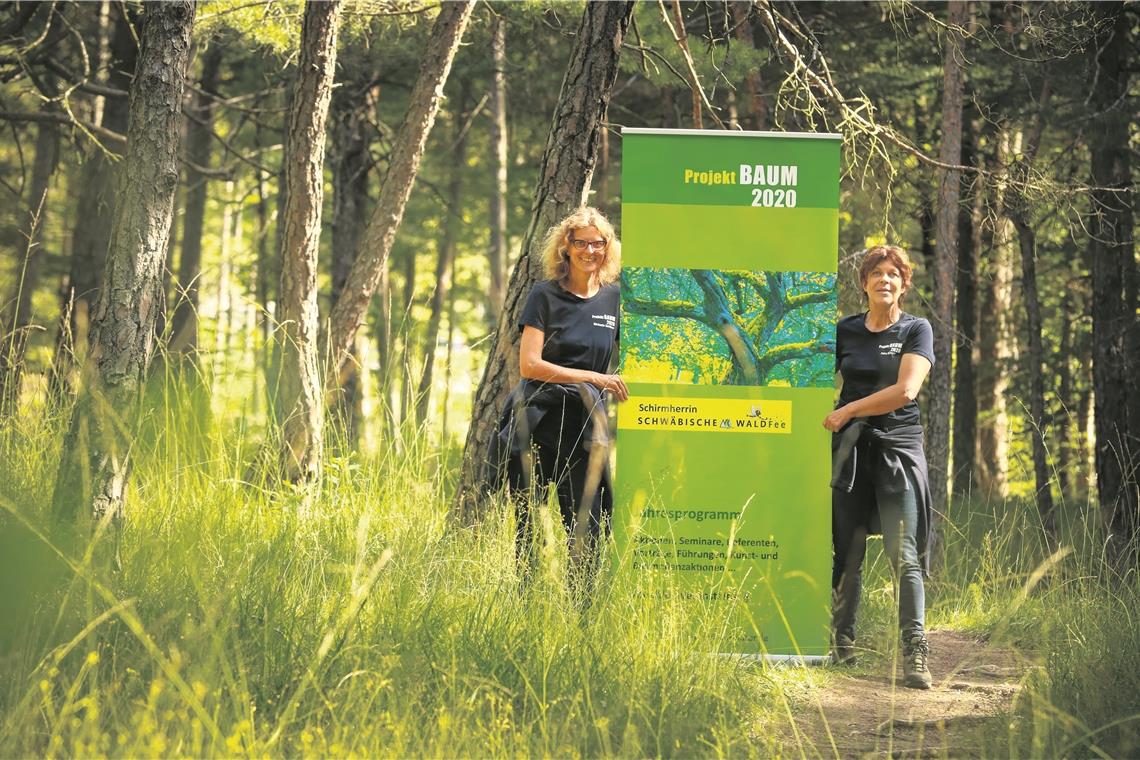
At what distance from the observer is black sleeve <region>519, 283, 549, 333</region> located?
17.7ft

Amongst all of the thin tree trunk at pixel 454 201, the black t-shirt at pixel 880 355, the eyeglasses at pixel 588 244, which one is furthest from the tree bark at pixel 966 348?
the eyeglasses at pixel 588 244

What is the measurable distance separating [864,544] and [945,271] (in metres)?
4.60

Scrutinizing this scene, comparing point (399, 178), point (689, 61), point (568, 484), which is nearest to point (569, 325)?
point (568, 484)

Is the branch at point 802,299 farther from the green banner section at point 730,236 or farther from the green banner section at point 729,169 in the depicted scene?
the green banner section at point 729,169

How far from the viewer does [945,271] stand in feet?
32.5

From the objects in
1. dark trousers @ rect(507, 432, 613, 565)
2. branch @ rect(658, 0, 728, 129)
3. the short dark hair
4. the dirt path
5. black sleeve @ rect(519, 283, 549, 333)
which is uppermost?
branch @ rect(658, 0, 728, 129)

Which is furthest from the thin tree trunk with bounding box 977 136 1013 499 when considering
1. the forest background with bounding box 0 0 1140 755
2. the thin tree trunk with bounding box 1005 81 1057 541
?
the thin tree trunk with bounding box 1005 81 1057 541

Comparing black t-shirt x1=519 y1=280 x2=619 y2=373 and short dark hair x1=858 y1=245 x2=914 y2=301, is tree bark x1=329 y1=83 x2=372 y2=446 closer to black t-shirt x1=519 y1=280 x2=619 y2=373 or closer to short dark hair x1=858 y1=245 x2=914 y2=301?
black t-shirt x1=519 y1=280 x2=619 y2=373

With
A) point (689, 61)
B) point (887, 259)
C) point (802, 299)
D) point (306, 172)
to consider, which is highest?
point (689, 61)

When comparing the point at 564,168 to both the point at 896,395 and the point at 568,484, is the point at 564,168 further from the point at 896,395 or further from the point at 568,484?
the point at 896,395

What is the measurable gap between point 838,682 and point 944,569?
123 inches

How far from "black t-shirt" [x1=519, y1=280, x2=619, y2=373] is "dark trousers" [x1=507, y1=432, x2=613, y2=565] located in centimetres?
38

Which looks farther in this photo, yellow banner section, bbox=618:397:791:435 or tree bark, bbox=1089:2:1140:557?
tree bark, bbox=1089:2:1140:557

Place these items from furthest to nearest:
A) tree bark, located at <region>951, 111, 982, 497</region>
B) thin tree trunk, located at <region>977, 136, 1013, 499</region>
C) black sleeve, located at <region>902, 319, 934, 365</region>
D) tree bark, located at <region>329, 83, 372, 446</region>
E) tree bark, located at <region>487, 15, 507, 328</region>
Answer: tree bark, located at <region>487, 15, 507, 328</region> < thin tree trunk, located at <region>977, 136, 1013, 499</region> < tree bark, located at <region>951, 111, 982, 497</region> < tree bark, located at <region>329, 83, 372, 446</region> < black sleeve, located at <region>902, 319, 934, 365</region>
